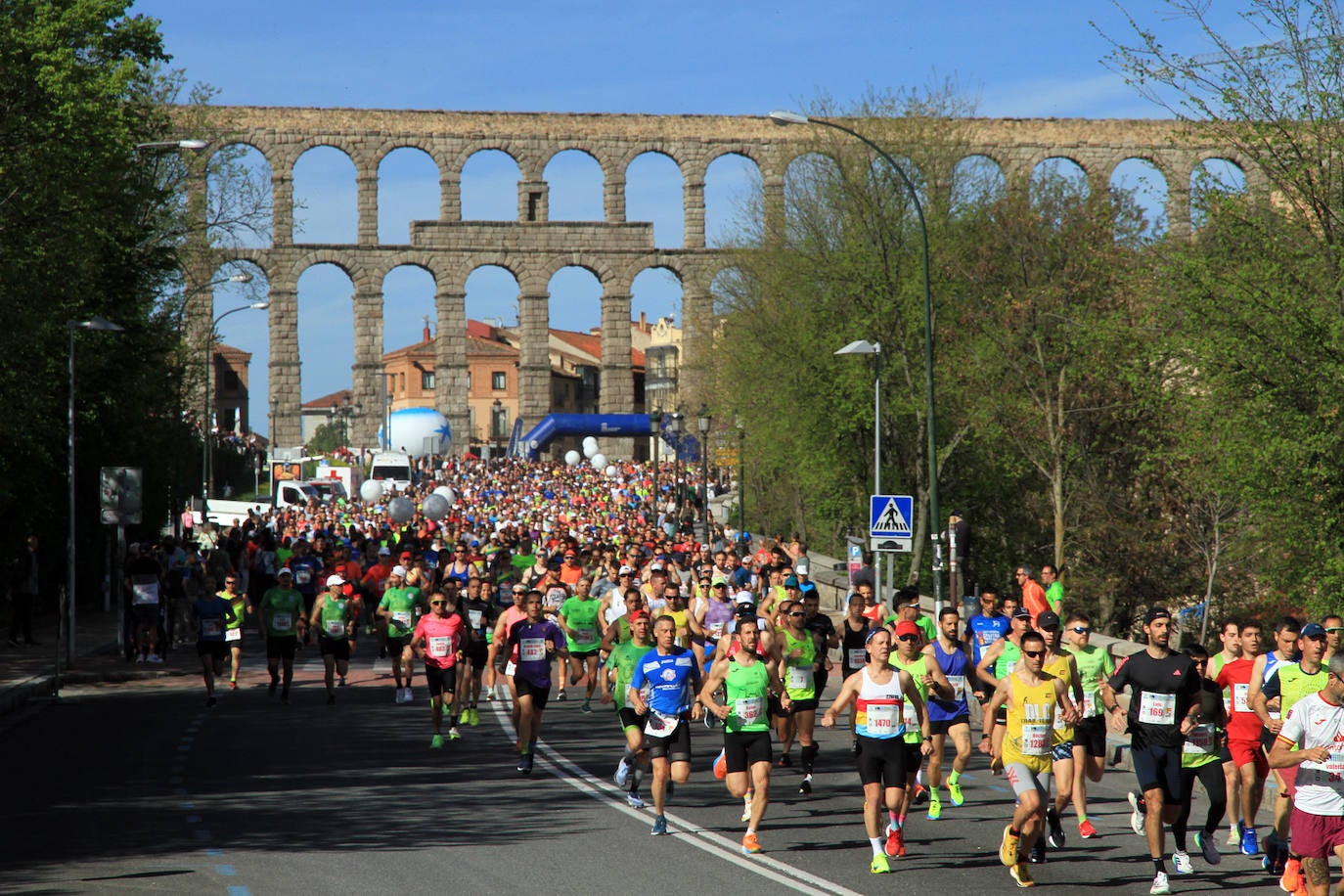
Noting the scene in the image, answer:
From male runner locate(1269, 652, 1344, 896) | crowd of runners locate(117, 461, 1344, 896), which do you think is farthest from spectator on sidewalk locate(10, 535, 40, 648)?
male runner locate(1269, 652, 1344, 896)

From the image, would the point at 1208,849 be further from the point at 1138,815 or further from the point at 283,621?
the point at 283,621

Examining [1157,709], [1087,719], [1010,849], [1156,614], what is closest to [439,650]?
[1087,719]

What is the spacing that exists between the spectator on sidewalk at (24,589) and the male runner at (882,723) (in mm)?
21090

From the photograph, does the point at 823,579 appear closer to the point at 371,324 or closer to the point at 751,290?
the point at 751,290

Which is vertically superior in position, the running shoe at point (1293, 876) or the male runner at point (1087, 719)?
the male runner at point (1087, 719)

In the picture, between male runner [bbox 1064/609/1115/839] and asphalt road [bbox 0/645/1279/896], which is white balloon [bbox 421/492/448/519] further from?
male runner [bbox 1064/609/1115/839]

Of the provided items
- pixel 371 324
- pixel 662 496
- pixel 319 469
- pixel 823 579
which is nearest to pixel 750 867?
pixel 823 579

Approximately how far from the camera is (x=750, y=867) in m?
11.0

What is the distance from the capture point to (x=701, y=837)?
1225cm

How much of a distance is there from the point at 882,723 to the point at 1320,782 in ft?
11.0

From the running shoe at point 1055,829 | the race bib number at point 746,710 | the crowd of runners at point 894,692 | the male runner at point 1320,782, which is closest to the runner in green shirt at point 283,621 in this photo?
the crowd of runners at point 894,692

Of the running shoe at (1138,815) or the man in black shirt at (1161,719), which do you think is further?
the running shoe at (1138,815)

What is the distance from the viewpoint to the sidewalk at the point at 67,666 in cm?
2302

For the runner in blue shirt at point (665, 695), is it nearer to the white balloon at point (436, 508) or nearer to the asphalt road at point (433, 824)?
the asphalt road at point (433, 824)
